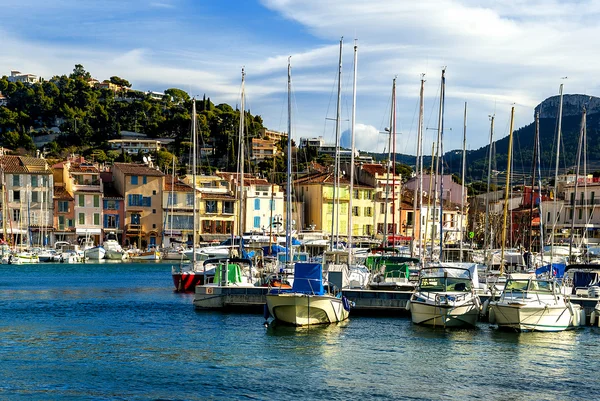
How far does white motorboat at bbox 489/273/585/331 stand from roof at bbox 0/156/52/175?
68932 millimetres

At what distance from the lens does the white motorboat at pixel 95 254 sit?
90.5 m

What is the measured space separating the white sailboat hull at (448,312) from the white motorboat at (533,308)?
2.73 ft

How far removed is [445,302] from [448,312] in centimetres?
39

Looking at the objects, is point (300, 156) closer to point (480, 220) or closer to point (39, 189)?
point (480, 220)

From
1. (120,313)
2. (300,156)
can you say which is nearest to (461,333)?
(120,313)

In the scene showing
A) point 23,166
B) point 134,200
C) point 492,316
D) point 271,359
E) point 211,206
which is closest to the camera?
point 271,359

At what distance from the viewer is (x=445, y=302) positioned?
33094 mm

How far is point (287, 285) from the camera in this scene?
125ft

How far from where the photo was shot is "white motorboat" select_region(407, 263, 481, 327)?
3316cm

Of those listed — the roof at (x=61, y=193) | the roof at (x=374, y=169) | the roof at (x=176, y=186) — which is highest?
the roof at (x=374, y=169)

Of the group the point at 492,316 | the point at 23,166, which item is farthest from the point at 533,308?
the point at 23,166

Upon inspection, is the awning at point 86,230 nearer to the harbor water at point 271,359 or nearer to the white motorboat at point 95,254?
the white motorboat at point 95,254

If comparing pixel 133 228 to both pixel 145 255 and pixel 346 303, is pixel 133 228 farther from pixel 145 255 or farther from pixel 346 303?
pixel 346 303

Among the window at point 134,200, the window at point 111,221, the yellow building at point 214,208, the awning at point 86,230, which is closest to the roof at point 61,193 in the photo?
the awning at point 86,230
